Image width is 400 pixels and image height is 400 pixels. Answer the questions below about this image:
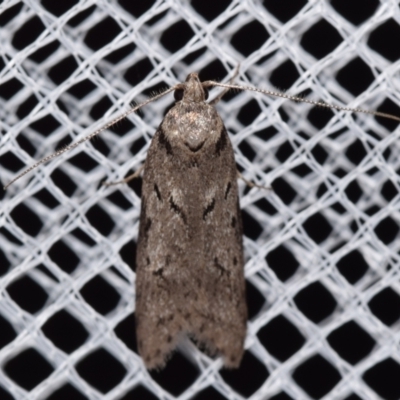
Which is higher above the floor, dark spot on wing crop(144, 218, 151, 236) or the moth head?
the moth head

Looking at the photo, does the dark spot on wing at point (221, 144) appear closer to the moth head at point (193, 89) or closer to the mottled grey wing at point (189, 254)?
the mottled grey wing at point (189, 254)

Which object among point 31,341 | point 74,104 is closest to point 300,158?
point 74,104

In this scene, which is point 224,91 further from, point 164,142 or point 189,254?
point 189,254

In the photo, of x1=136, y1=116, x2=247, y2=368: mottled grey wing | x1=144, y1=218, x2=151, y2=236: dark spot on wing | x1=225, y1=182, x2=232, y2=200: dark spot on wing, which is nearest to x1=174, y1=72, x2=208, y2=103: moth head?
x1=136, y1=116, x2=247, y2=368: mottled grey wing

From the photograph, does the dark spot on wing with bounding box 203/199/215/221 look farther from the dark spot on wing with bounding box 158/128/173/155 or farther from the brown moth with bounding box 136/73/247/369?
the dark spot on wing with bounding box 158/128/173/155

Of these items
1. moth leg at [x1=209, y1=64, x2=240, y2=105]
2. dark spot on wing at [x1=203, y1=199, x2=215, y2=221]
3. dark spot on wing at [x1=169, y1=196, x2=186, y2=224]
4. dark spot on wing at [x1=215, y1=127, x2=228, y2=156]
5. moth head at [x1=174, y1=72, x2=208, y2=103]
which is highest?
moth head at [x1=174, y1=72, x2=208, y2=103]

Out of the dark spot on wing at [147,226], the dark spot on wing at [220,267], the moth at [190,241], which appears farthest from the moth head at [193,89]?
the dark spot on wing at [220,267]

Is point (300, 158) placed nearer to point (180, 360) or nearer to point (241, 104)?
point (241, 104)

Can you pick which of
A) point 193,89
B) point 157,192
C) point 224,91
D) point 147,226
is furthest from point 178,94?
point 147,226
